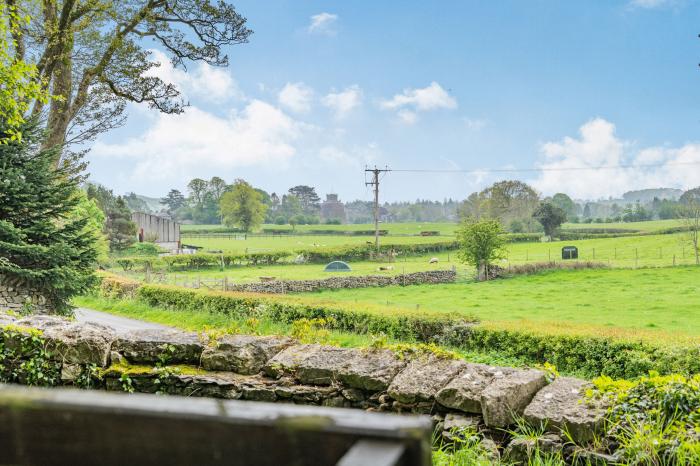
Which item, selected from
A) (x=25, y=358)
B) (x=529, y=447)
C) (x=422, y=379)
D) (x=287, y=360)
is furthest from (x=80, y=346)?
(x=529, y=447)

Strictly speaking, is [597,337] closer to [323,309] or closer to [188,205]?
[323,309]

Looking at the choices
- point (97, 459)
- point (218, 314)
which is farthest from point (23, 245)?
point (97, 459)

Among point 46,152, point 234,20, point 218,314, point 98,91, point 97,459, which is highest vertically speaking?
point 234,20

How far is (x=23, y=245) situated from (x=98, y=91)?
10583mm

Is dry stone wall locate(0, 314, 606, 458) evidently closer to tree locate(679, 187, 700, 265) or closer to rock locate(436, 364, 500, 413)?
rock locate(436, 364, 500, 413)

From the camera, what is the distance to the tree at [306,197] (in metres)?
140

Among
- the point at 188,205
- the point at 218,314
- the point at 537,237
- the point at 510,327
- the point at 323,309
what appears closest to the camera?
the point at 510,327

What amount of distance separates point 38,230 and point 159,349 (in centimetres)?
983

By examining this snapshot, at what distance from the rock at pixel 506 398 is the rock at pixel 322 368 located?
4.83 feet

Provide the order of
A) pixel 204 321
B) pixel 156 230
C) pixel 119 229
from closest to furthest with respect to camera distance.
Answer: pixel 204 321 → pixel 119 229 → pixel 156 230

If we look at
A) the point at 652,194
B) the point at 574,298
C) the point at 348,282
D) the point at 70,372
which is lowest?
the point at 574,298

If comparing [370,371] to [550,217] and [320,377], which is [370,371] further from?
[550,217]

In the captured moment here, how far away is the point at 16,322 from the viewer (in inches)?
272

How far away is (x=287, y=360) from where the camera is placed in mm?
5742
